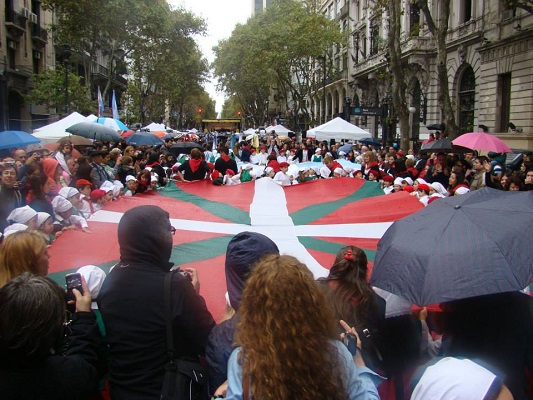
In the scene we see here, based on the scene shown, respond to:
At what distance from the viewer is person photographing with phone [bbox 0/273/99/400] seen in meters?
2.15

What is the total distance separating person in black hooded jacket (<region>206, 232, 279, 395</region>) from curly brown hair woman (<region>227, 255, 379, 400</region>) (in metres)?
0.30

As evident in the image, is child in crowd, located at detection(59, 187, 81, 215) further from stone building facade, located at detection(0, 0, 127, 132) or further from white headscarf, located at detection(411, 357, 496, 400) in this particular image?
stone building facade, located at detection(0, 0, 127, 132)

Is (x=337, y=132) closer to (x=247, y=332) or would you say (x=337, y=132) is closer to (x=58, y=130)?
(x=58, y=130)

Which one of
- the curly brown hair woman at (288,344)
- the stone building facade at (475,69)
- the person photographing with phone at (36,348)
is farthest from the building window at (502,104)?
the person photographing with phone at (36,348)

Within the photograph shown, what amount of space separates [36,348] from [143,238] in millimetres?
732

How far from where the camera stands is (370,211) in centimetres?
595

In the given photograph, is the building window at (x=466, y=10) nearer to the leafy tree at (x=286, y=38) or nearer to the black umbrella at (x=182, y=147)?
the leafy tree at (x=286, y=38)

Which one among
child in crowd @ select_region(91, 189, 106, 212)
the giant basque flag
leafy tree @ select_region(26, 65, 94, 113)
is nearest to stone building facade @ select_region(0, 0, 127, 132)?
leafy tree @ select_region(26, 65, 94, 113)

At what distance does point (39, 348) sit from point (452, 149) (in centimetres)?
1193

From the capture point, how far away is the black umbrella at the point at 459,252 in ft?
9.09

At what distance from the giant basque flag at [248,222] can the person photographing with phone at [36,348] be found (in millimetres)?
1449

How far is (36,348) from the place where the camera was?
2182 millimetres

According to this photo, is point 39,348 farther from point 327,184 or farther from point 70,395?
point 327,184

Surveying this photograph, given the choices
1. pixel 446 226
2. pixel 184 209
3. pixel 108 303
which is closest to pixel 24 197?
pixel 184 209
